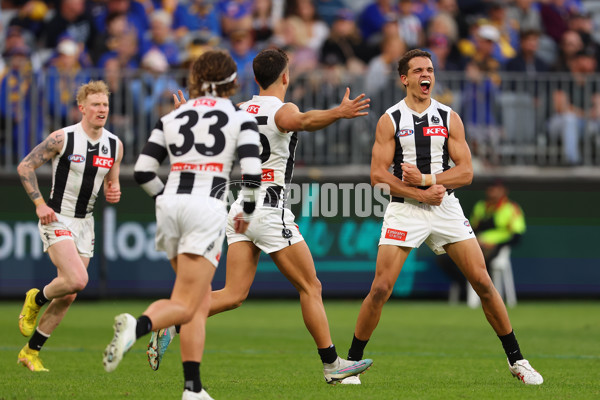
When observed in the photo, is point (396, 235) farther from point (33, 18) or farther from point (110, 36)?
point (33, 18)

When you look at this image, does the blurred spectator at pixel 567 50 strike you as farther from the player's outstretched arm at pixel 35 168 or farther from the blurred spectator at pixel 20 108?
the player's outstretched arm at pixel 35 168

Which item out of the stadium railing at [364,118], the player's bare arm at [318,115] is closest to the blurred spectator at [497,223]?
the stadium railing at [364,118]

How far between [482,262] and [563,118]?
9.27 m

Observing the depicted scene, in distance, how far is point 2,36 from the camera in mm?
18328

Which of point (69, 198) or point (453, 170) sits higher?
point (453, 170)

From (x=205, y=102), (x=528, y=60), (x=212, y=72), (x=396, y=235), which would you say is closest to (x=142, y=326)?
(x=205, y=102)

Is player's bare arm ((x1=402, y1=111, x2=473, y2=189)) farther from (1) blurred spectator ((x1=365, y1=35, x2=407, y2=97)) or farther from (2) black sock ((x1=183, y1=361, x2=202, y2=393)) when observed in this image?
(1) blurred spectator ((x1=365, y1=35, x2=407, y2=97))

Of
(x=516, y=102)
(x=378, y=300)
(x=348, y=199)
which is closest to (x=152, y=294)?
(x=348, y=199)

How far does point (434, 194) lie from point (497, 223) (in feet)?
29.8

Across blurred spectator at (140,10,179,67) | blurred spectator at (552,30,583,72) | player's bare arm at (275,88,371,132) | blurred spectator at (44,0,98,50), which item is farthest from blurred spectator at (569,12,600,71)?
player's bare arm at (275,88,371,132)

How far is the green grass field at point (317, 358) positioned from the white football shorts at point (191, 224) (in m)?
1.38

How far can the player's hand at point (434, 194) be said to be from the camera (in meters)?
8.30

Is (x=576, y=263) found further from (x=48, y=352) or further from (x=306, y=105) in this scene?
(x=48, y=352)

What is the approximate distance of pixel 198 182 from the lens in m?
6.69
